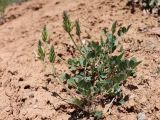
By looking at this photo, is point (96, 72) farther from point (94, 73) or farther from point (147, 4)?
point (147, 4)

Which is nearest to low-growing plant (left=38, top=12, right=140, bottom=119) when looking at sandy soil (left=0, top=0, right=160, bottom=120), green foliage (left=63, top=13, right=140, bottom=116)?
green foliage (left=63, top=13, right=140, bottom=116)

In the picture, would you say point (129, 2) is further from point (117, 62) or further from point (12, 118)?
point (12, 118)

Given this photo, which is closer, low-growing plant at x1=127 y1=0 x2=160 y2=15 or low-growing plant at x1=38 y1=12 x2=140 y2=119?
low-growing plant at x1=38 y1=12 x2=140 y2=119

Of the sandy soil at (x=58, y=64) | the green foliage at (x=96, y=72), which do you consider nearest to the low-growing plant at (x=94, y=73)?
the green foliage at (x=96, y=72)

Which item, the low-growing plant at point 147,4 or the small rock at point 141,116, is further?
the low-growing plant at point 147,4

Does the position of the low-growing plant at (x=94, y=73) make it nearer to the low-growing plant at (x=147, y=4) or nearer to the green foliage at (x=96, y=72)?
the green foliage at (x=96, y=72)

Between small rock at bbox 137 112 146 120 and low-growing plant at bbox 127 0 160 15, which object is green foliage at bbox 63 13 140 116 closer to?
small rock at bbox 137 112 146 120

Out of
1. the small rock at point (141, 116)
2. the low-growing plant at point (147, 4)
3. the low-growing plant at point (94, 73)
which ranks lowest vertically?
the small rock at point (141, 116)
